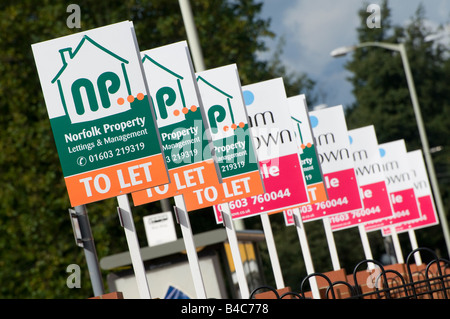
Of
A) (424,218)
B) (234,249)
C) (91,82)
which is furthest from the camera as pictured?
(424,218)

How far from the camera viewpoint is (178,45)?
10.7m

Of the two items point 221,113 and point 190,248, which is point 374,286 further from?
point 221,113

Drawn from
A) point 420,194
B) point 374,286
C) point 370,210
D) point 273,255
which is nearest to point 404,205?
point 420,194

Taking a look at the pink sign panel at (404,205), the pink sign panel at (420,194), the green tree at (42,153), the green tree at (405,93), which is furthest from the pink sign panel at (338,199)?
the green tree at (405,93)

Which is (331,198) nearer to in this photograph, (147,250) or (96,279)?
(147,250)

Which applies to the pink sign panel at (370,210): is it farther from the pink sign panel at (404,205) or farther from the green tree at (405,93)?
the green tree at (405,93)

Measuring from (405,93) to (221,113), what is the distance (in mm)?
47508

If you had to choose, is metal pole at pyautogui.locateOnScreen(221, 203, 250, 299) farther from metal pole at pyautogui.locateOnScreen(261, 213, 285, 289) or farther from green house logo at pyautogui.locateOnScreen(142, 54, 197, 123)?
green house logo at pyautogui.locateOnScreen(142, 54, 197, 123)

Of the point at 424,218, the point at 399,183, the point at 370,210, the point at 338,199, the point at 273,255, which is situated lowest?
the point at 424,218

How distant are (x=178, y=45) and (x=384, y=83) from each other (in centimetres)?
5045

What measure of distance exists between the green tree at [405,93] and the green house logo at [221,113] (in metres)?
43.5

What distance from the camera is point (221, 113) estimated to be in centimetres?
1206

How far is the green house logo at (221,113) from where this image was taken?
1200cm

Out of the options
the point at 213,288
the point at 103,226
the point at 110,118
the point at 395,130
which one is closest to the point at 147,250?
the point at 213,288
